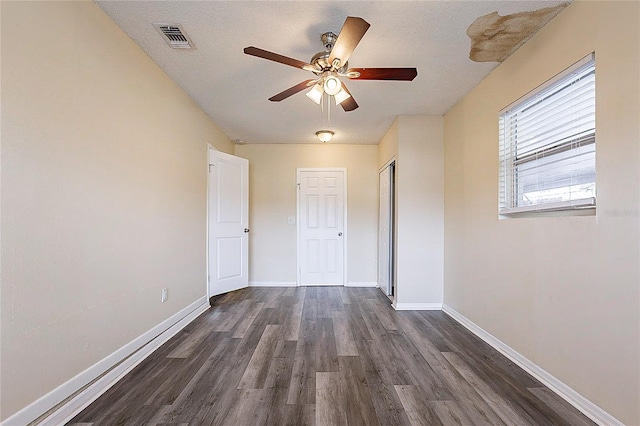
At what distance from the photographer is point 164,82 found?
2623mm

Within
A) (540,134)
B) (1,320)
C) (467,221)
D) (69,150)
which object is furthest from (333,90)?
(1,320)

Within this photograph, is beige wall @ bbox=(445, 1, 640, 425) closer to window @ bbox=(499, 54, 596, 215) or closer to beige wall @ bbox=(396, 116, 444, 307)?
window @ bbox=(499, 54, 596, 215)

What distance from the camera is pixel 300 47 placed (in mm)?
2180

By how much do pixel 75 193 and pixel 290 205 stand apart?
3.35m

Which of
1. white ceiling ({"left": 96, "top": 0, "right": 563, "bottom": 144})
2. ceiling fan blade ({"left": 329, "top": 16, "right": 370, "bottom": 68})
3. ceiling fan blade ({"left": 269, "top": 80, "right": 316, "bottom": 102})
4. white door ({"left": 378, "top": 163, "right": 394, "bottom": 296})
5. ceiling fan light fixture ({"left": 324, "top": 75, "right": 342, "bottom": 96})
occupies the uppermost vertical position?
white ceiling ({"left": 96, "top": 0, "right": 563, "bottom": 144})

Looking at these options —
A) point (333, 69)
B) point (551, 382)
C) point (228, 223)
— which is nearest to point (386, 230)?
point (228, 223)

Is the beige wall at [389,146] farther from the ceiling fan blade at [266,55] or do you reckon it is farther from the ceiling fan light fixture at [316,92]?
the ceiling fan blade at [266,55]

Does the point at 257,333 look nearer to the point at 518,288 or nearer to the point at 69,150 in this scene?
the point at 69,150

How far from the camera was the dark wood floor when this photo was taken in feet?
5.25

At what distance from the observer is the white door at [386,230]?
4.16 metres

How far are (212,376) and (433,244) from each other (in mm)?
2761

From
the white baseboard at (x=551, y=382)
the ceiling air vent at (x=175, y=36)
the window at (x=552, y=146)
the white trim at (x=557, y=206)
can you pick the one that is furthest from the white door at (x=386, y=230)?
the ceiling air vent at (x=175, y=36)

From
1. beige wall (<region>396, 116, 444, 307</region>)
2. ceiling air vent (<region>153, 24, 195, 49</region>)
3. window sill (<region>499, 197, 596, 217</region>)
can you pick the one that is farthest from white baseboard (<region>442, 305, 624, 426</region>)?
ceiling air vent (<region>153, 24, 195, 49</region>)

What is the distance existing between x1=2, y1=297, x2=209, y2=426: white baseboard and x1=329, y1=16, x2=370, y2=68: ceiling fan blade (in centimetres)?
247
